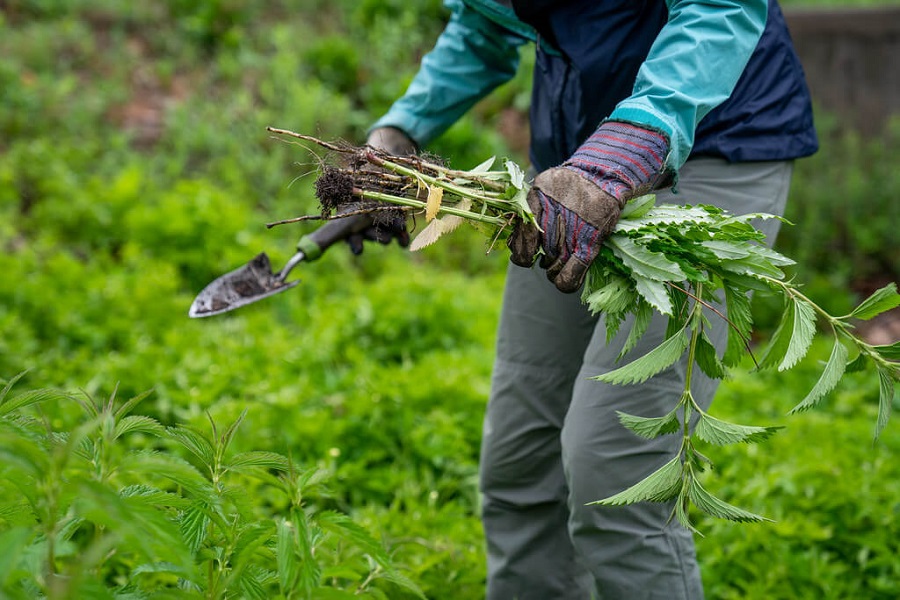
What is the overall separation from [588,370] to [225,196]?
3.83m

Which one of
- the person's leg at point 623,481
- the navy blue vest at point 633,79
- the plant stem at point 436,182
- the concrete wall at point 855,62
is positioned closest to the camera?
the plant stem at point 436,182

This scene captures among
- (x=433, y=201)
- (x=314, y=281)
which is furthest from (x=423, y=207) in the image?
(x=314, y=281)

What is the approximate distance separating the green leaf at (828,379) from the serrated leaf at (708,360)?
0.19m

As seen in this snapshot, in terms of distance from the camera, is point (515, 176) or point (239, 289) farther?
point (239, 289)

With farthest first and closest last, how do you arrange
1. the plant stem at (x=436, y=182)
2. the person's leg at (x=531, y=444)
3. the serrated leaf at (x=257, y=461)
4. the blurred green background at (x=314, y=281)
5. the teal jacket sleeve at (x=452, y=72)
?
the blurred green background at (x=314, y=281) < the teal jacket sleeve at (x=452, y=72) < the person's leg at (x=531, y=444) < the plant stem at (x=436, y=182) < the serrated leaf at (x=257, y=461)

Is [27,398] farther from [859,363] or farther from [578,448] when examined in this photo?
[859,363]

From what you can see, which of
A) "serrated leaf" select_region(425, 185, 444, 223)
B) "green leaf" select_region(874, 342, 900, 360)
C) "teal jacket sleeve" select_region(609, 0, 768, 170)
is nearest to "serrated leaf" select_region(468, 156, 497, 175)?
"serrated leaf" select_region(425, 185, 444, 223)

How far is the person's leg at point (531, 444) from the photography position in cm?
237

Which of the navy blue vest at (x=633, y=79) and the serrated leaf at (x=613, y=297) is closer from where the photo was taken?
the serrated leaf at (x=613, y=297)

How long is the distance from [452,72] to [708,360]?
1.18 meters

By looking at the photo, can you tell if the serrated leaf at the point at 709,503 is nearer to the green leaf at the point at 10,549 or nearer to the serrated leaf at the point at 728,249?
the serrated leaf at the point at 728,249

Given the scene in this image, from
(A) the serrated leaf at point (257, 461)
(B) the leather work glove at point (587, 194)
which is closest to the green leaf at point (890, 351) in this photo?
(B) the leather work glove at point (587, 194)

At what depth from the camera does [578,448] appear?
1.98 m

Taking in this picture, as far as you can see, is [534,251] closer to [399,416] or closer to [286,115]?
[399,416]
